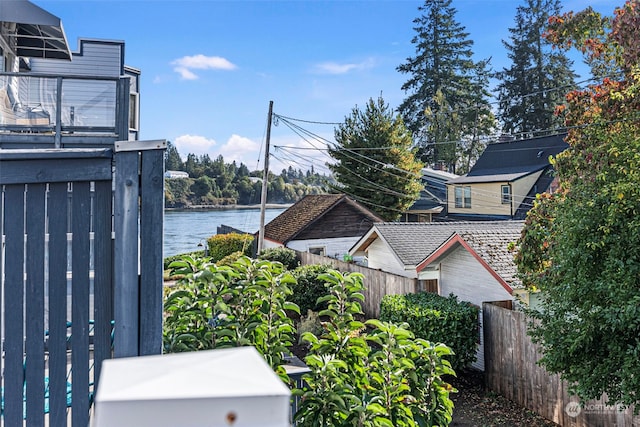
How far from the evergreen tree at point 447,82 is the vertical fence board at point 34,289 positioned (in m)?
37.1

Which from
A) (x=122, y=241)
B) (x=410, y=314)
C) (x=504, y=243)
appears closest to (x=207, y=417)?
(x=122, y=241)

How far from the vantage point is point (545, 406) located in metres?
6.83

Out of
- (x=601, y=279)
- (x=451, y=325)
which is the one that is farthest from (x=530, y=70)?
(x=601, y=279)

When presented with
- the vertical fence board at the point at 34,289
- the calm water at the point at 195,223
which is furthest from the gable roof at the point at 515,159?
the vertical fence board at the point at 34,289

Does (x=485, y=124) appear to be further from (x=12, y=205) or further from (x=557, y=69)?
(x=12, y=205)

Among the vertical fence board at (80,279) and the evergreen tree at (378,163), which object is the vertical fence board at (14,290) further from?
the evergreen tree at (378,163)

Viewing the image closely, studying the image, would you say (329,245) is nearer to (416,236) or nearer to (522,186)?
(416,236)

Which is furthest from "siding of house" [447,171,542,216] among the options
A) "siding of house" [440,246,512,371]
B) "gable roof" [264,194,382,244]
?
"siding of house" [440,246,512,371]

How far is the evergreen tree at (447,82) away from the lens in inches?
1494

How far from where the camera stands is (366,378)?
2951 millimetres

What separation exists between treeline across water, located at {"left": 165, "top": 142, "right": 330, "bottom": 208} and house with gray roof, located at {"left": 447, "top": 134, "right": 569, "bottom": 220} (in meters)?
8.63

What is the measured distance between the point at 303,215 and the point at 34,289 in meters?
18.4

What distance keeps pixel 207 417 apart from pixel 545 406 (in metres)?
7.48

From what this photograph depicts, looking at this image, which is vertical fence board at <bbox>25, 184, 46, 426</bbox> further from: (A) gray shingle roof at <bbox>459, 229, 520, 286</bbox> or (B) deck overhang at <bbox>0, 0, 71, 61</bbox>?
(A) gray shingle roof at <bbox>459, 229, 520, 286</bbox>
